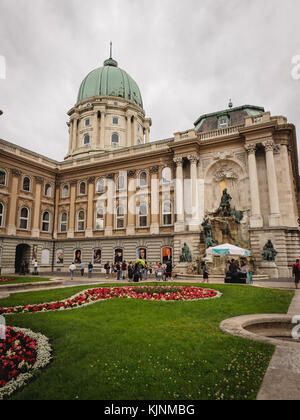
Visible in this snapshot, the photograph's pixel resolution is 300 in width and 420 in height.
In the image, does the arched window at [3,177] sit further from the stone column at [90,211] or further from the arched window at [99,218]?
the arched window at [99,218]

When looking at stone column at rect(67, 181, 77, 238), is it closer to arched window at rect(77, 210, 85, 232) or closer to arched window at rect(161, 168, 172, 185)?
arched window at rect(77, 210, 85, 232)

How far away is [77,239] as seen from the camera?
38000 millimetres

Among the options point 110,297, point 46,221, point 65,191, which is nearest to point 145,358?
point 110,297

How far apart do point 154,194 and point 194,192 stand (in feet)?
19.1

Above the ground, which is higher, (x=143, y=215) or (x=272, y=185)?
(x=272, y=185)

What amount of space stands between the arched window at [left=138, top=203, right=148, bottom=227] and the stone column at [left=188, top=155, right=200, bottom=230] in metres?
7.06

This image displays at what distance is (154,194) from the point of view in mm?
34500

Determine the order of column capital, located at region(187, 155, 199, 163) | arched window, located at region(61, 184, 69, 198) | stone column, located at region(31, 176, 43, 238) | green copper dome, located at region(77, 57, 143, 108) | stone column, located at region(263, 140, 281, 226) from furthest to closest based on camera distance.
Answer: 1. green copper dome, located at region(77, 57, 143, 108)
2. arched window, located at region(61, 184, 69, 198)
3. stone column, located at region(31, 176, 43, 238)
4. column capital, located at region(187, 155, 199, 163)
5. stone column, located at region(263, 140, 281, 226)

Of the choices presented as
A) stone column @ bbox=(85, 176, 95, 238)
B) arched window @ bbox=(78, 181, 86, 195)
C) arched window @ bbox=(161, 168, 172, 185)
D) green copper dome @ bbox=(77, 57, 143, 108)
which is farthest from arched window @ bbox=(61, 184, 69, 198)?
green copper dome @ bbox=(77, 57, 143, 108)

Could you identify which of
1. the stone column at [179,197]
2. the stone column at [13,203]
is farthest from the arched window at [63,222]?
the stone column at [179,197]

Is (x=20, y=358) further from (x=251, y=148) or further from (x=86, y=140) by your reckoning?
(x=86, y=140)

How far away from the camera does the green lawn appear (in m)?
3.79
